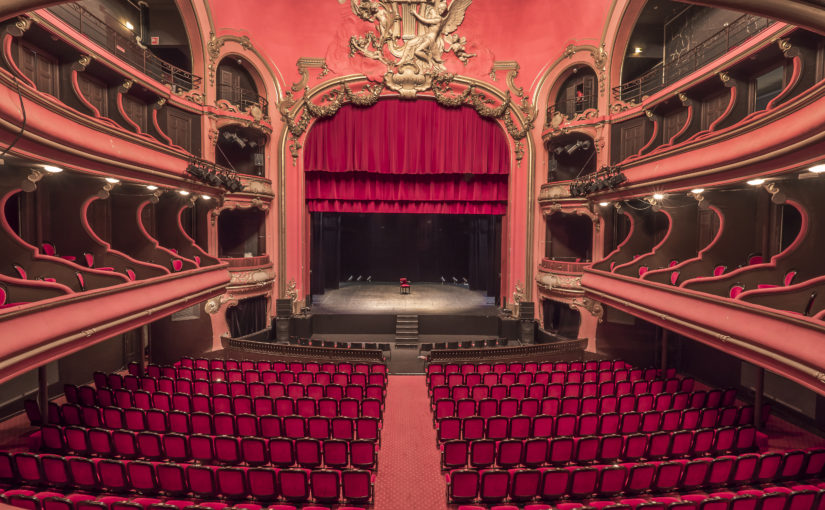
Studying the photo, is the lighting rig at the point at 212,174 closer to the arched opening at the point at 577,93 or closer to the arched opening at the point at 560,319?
the arched opening at the point at 577,93

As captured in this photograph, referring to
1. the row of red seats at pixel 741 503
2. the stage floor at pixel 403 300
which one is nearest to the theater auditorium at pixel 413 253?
the row of red seats at pixel 741 503

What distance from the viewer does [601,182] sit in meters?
11.3

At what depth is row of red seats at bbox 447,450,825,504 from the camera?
485 cm

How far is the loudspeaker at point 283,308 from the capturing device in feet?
51.4

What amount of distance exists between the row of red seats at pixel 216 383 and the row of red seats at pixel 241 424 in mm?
1221

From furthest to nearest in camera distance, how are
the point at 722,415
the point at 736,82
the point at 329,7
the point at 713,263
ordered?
the point at 329,7 → the point at 736,82 → the point at 713,263 → the point at 722,415

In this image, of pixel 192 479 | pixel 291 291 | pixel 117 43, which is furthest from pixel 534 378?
pixel 117 43

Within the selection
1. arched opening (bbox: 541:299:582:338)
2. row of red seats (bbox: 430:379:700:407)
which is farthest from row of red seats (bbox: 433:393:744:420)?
arched opening (bbox: 541:299:582:338)

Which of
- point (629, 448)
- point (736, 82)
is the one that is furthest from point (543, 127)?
point (629, 448)

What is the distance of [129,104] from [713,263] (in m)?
16.5

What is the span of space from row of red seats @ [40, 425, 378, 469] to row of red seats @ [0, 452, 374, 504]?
1.75 ft

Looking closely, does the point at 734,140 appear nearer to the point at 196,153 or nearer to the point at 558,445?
the point at 558,445

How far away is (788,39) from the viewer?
8.63 meters

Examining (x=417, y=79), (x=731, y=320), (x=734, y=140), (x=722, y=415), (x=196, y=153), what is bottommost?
(x=722, y=415)
